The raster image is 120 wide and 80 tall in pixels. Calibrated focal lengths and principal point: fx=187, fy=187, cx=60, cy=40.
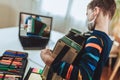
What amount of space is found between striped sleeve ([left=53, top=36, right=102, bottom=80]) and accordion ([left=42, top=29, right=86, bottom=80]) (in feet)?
0.12

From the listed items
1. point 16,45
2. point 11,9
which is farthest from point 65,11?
point 16,45

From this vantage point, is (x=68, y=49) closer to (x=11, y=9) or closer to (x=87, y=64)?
(x=87, y=64)

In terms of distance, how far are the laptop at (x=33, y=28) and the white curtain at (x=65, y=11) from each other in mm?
1034

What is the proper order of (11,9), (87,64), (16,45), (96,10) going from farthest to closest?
(11,9)
(16,45)
(96,10)
(87,64)

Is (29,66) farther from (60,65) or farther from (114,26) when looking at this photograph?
(114,26)

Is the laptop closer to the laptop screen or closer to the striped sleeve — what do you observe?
the laptop screen

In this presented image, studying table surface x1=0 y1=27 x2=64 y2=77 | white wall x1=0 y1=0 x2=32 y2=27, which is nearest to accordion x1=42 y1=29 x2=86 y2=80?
table surface x1=0 y1=27 x2=64 y2=77

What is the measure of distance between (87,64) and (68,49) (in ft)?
0.42

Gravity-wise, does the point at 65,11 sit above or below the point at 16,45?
above

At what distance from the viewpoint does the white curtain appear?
2635mm

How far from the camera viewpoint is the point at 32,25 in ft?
5.40

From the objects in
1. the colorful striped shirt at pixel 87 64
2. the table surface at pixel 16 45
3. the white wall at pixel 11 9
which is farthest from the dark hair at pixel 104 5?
the white wall at pixel 11 9

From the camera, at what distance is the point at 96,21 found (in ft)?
3.00

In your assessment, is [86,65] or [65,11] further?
[65,11]
